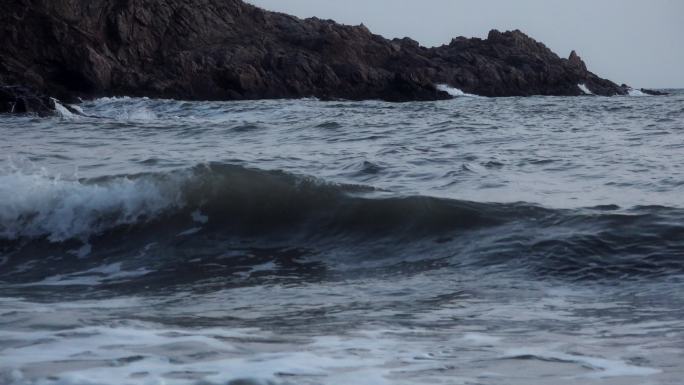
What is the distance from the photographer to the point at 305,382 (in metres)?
3.05

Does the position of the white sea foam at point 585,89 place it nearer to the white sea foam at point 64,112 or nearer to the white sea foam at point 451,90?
the white sea foam at point 451,90

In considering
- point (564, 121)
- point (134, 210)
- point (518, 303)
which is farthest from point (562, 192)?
point (564, 121)

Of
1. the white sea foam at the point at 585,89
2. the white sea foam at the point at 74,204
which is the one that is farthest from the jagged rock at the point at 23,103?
the white sea foam at the point at 585,89

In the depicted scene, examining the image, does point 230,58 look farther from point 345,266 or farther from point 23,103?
point 345,266

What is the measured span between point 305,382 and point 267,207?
4.43m

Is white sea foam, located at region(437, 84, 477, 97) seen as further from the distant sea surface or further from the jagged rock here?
the distant sea surface

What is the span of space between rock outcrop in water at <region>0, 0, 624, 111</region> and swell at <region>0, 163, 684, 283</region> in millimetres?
23842

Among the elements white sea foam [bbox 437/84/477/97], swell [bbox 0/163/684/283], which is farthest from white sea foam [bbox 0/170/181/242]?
white sea foam [bbox 437/84/477/97]

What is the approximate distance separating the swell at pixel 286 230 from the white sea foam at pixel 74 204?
10mm

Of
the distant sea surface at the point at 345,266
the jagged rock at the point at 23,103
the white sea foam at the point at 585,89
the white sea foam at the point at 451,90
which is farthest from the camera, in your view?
the white sea foam at the point at 585,89

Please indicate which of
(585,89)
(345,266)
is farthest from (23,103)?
(585,89)

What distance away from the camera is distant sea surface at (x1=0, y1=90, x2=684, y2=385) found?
333 centimetres

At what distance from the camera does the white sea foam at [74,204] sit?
281 inches

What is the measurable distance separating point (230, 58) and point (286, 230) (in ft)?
113
